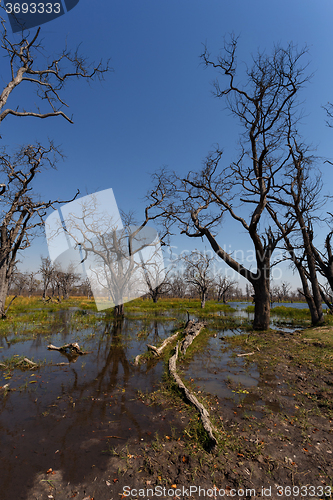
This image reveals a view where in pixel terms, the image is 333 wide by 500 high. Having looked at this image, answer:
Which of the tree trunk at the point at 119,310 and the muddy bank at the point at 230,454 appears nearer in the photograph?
the muddy bank at the point at 230,454

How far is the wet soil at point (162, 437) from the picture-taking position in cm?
282

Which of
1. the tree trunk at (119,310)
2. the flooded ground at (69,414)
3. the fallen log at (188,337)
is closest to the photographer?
the flooded ground at (69,414)

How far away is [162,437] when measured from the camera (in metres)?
3.77

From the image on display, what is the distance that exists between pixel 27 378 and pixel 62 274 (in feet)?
162

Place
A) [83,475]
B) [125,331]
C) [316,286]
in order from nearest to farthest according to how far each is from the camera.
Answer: [83,475] < [125,331] < [316,286]

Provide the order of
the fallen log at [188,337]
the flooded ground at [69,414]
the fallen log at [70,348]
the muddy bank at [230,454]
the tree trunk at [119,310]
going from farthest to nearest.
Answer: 1. the tree trunk at [119,310]
2. the fallen log at [188,337]
3. the fallen log at [70,348]
4. the flooded ground at [69,414]
5. the muddy bank at [230,454]

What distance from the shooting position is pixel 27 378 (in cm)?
617

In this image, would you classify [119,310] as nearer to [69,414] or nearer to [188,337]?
[188,337]

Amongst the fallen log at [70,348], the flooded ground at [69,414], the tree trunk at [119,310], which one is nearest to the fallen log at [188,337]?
the flooded ground at [69,414]

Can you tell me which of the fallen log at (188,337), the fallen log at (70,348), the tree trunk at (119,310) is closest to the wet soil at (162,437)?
the fallen log at (70,348)

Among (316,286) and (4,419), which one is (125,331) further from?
(316,286)

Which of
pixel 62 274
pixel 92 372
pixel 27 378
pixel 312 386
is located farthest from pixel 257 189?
pixel 62 274

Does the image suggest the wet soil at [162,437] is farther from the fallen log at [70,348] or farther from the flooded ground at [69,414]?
the fallen log at [70,348]

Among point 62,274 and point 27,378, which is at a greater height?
point 62,274
